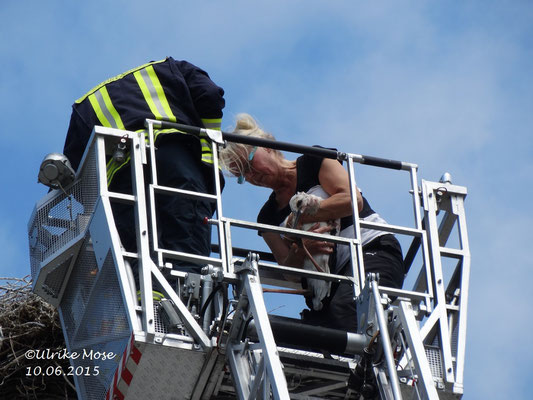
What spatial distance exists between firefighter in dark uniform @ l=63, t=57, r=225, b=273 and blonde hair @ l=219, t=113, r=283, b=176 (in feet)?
0.81

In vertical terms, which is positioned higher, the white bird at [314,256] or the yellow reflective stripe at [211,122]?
the yellow reflective stripe at [211,122]

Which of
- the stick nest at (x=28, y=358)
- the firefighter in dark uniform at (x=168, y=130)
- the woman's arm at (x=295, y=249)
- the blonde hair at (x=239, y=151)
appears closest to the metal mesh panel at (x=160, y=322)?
the firefighter in dark uniform at (x=168, y=130)

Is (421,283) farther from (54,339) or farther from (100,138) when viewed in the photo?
(54,339)

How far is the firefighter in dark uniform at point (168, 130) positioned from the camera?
812cm

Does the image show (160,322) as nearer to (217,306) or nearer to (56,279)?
→ (217,306)

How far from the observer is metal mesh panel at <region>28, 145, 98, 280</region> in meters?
8.20

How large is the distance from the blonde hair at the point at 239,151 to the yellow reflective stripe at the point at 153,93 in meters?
0.63

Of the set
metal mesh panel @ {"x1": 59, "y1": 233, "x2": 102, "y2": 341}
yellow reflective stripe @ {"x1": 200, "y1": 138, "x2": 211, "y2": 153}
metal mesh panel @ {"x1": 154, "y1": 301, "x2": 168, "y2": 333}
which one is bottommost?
metal mesh panel @ {"x1": 154, "y1": 301, "x2": 168, "y2": 333}

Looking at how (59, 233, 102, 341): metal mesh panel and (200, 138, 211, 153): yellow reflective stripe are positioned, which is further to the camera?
(200, 138, 211, 153): yellow reflective stripe

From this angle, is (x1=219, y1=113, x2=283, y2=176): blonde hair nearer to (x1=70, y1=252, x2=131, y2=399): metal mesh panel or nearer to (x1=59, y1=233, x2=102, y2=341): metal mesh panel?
(x1=59, y1=233, x2=102, y2=341): metal mesh panel

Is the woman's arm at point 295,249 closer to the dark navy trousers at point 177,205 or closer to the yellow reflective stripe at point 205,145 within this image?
the dark navy trousers at point 177,205

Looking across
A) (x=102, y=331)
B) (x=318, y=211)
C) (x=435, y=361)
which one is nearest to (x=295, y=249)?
(x=318, y=211)

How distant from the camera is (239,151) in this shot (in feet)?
29.8

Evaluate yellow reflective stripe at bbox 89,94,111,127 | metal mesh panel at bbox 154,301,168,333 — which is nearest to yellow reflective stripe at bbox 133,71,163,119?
yellow reflective stripe at bbox 89,94,111,127
